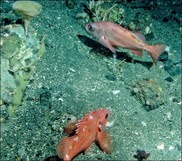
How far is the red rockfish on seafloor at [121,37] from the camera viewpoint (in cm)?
521

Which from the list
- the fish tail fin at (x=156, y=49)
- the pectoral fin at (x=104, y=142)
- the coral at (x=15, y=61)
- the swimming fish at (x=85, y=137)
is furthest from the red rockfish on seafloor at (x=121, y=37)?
the pectoral fin at (x=104, y=142)

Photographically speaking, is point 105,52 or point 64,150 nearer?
point 64,150

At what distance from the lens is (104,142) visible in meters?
4.36

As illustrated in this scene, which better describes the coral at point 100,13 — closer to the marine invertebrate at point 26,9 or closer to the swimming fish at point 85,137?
the marine invertebrate at point 26,9

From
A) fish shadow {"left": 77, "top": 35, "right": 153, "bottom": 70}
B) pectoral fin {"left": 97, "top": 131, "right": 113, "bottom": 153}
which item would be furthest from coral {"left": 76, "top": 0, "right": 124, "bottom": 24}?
pectoral fin {"left": 97, "top": 131, "right": 113, "bottom": 153}

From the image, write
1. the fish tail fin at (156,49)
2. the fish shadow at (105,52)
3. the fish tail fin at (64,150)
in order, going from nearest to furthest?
the fish tail fin at (64,150), the fish tail fin at (156,49), the fish shadow at (105,52)

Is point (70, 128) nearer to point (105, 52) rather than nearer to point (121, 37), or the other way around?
point (121, 37)

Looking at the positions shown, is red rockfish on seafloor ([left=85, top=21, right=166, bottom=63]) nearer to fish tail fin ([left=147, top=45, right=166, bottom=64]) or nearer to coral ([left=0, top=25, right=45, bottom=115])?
fish tail fin ([left=147, top=45, right=166, bottom=64])

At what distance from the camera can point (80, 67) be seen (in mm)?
5520

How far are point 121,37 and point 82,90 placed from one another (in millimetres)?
1224

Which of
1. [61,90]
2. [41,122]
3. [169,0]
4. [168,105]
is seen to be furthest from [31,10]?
[169,0]

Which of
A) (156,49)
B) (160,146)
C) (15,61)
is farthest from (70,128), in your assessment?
(156,49)

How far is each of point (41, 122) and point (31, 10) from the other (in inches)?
70.7

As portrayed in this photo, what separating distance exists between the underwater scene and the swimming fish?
0.04ft
